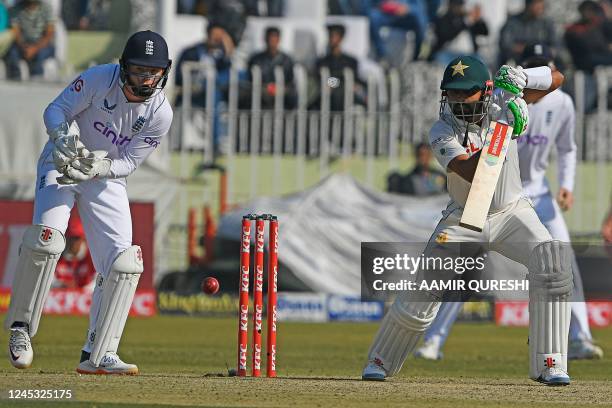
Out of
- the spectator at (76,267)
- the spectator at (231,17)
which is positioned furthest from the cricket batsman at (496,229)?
the spectator at (231,17)

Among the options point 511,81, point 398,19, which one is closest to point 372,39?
point 398,19

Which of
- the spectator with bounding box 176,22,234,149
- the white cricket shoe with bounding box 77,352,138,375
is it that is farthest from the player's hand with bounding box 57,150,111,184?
the spectator with bounding box 176,22,234,149

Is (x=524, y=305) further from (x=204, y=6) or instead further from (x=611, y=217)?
(x=204, y=6)

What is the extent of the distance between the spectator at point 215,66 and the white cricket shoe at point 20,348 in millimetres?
10419

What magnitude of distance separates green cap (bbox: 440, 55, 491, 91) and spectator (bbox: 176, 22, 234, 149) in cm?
1071

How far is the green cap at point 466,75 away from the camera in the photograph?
8.82 meters

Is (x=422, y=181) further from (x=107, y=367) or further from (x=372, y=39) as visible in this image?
(x=107, y=367)

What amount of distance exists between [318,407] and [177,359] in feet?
13.0

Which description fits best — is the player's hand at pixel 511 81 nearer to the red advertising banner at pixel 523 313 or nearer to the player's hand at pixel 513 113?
the player's hand at pixel 513 113

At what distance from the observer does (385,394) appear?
845cm

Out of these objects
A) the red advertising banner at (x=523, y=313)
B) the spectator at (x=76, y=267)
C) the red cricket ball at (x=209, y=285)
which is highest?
the red cricket ball at (x=209, y=285)

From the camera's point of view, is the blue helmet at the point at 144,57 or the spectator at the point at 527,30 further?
the spectator at the point at 527,30

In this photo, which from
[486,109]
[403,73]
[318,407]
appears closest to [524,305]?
[403,73]

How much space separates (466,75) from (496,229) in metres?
0.91
